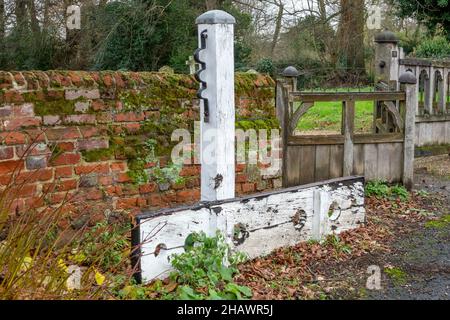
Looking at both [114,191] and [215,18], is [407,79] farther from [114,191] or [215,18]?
[114,191]

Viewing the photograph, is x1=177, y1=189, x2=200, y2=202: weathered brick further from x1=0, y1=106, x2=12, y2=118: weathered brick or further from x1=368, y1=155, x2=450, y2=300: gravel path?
x1=368, y1=155, x2=450, y2=300: gravel path

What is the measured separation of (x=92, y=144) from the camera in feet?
14.5

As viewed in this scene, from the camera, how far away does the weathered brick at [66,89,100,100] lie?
4281mm

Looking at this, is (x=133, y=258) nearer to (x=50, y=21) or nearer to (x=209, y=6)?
(x=209, y=6)

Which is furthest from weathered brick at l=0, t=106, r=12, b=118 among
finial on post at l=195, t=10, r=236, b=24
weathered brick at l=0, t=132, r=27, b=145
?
finial on post at l=195, t=10, r=236, b=24

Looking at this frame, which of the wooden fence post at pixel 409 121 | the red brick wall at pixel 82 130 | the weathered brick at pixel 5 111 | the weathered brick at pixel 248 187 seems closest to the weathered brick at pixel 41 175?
the red brick wall at pixel 82 130

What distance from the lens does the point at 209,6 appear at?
1709cm

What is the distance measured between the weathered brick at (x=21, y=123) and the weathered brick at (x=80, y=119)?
0.24 meters

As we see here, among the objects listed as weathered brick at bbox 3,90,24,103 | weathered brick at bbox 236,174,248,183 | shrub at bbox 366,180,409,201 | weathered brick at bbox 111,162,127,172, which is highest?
weathered brick at bbox 3,90,24,103

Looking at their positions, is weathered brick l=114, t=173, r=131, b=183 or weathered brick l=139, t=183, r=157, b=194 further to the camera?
weathered brick l=139, t=183, r=157, b=194

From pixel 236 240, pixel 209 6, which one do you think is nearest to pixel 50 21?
pixel 209 6

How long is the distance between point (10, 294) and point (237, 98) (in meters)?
3.31

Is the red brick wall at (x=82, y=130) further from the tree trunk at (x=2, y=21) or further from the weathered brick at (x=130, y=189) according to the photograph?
the tree trunk at (x=2, y=21)

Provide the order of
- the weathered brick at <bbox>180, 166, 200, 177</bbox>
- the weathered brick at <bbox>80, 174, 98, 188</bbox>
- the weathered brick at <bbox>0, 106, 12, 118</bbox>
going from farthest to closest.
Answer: the weathered brick at <bbox>180, 166, 200, 177</bbox> → the weathered brick at <bbox>80, 174, 98, 188</bbox> → the weathered brick at <bbox>0, 106, 12, 118</bbox>
